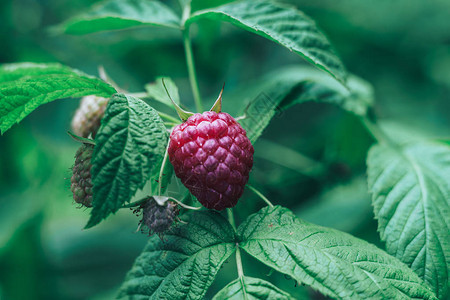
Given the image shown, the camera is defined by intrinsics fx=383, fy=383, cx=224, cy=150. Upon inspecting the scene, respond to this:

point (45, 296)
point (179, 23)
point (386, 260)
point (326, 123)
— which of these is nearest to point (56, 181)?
point (45, 296)

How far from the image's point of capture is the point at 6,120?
84 cm

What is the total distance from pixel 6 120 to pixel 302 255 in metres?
0.69

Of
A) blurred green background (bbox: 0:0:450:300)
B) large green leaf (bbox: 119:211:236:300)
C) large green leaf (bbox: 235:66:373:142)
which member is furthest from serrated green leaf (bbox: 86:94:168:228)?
blurred green background (bbox: 0:0:450:300)

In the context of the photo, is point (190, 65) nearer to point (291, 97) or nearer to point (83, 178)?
point (291, 97)

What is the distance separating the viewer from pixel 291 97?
1164mm

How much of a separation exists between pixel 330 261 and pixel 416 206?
1.08 ft

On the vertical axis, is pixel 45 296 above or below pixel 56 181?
below

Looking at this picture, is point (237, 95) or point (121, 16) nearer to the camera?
point (121, 16)

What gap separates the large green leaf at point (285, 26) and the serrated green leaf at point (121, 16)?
22cm

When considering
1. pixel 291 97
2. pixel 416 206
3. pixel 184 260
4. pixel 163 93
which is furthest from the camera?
pixel 291 97

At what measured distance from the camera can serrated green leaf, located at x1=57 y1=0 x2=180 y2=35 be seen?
1198 millimetres

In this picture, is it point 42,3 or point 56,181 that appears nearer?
point 56,181

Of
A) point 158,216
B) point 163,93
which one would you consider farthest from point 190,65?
point 158,216

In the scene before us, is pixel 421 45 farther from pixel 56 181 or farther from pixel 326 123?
pixel 56 181
